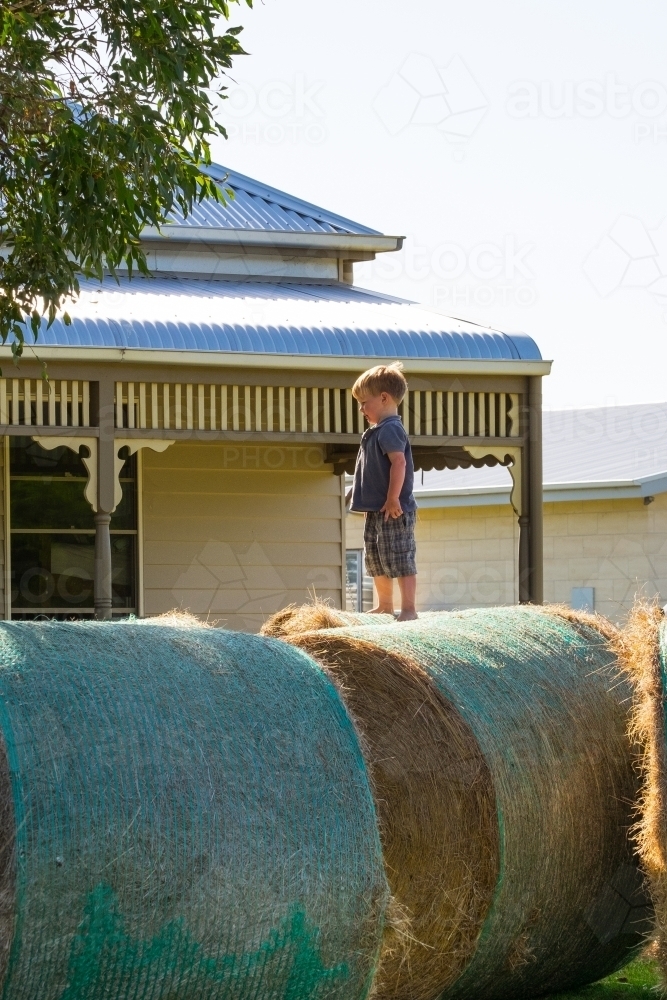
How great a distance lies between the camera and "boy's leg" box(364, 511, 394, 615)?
7.16 meters

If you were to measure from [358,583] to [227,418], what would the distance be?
9811mm

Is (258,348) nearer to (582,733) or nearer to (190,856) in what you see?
(582,733)

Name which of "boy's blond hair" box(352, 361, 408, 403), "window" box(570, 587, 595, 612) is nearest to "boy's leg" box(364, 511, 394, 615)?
"boy's blond hair" box(352, 361, 408, 403)

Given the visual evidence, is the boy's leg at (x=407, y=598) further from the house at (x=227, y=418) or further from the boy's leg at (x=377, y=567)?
the house at (x=227, y=418)

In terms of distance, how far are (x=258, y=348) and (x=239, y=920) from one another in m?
7.97

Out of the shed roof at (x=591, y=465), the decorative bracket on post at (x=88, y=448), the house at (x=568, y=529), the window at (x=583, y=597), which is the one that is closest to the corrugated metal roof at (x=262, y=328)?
the decorative bracket on post at (x=88, y=448)

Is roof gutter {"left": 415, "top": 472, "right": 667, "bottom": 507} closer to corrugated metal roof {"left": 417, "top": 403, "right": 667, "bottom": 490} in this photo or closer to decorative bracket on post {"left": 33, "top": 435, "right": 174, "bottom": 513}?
corrugated metal roof {"left": 417, "top": 403, "right": 667, "bottom": 490}

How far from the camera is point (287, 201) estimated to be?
49.5 ft

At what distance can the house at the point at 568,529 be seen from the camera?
1803cm

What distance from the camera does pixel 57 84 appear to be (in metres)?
6.95

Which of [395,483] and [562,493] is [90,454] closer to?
[395,483]

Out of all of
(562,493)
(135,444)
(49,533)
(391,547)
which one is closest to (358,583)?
(562,493)

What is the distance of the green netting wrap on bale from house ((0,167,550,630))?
20.2 ft

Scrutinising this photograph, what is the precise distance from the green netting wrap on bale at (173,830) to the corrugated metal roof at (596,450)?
14.4 m
